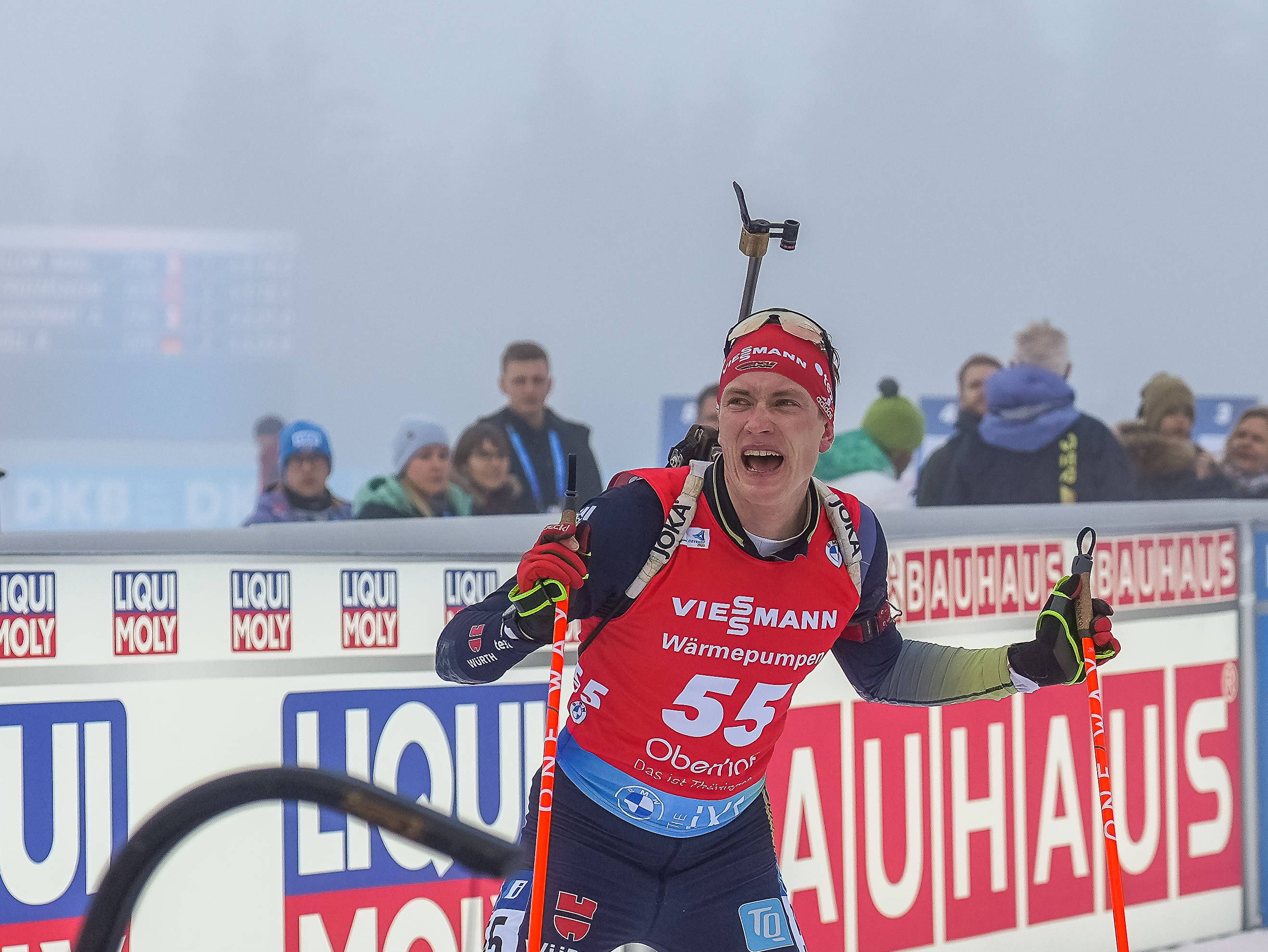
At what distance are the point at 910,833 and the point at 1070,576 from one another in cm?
160

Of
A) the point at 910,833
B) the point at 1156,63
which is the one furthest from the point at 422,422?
the point at 1156,63

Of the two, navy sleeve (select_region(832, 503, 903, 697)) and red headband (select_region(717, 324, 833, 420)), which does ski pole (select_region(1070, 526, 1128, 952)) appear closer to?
navy sleeve (select_region(832, 503, 903, 697))

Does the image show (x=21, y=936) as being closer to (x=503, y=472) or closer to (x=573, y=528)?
(x=573, y=528)

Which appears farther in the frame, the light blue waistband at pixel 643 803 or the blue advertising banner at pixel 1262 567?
the blue advertising banner at pixel 1262 567

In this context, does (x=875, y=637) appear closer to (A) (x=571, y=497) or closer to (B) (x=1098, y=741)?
(B) (x=1098, y=741)

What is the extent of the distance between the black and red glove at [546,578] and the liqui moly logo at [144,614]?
3.60 ft

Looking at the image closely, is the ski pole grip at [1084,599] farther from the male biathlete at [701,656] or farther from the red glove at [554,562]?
the red glove at [554,562]

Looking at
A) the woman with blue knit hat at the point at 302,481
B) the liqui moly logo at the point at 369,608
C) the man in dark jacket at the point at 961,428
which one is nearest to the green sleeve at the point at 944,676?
the liqui moly logo at the point at 369,608

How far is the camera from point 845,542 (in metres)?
2.54

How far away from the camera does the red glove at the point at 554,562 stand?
7.06 ft

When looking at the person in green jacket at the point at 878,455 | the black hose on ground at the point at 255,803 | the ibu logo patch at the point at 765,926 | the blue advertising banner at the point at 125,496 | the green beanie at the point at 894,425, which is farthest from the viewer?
the blue advertising banner at the point at 125,496

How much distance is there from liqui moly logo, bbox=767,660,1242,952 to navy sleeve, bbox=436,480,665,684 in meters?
1.36

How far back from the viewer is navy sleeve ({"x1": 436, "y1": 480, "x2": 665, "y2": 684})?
2.30m

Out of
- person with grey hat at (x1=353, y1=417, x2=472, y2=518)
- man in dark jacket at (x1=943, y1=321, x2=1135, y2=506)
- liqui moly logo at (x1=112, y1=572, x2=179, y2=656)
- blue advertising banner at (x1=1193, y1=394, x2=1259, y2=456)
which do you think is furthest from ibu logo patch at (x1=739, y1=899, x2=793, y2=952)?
blue advertising banner at (x1=1193, y1=394, x2=1259, y2=456)
